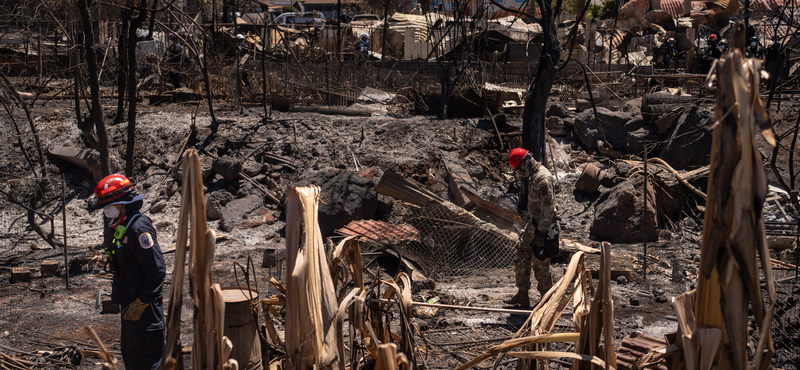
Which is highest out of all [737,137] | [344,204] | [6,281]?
[737,137]

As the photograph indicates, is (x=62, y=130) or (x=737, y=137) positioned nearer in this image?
(x=737, y=137)

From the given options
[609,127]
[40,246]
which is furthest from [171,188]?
[609,127]

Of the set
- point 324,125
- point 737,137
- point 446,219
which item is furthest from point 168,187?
point 737,137

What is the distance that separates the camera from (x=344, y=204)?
926 centimetres

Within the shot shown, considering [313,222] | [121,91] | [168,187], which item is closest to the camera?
[313,222]

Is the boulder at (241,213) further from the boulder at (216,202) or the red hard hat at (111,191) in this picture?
the red hard hat at (111,191)

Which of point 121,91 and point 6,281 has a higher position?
point 121,91

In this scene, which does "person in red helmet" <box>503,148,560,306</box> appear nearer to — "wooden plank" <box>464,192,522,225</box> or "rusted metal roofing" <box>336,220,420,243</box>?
"rusted metal roofing" <box>336,220,420,243</box>

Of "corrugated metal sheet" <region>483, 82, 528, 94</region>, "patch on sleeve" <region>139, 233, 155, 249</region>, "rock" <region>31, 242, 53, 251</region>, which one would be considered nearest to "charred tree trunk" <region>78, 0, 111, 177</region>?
"rock" <region>31, 242, 53, 251</region>

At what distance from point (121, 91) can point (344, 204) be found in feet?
18.3

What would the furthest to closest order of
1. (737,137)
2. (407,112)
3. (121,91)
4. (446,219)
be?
1. (407,112)
2. (121,91)
3. (446,219)
4. (737,137)

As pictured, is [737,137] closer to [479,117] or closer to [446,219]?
[446,219]

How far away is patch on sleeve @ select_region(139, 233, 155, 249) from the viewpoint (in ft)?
12.9

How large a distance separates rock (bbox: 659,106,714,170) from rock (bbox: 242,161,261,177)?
7.26 metres
